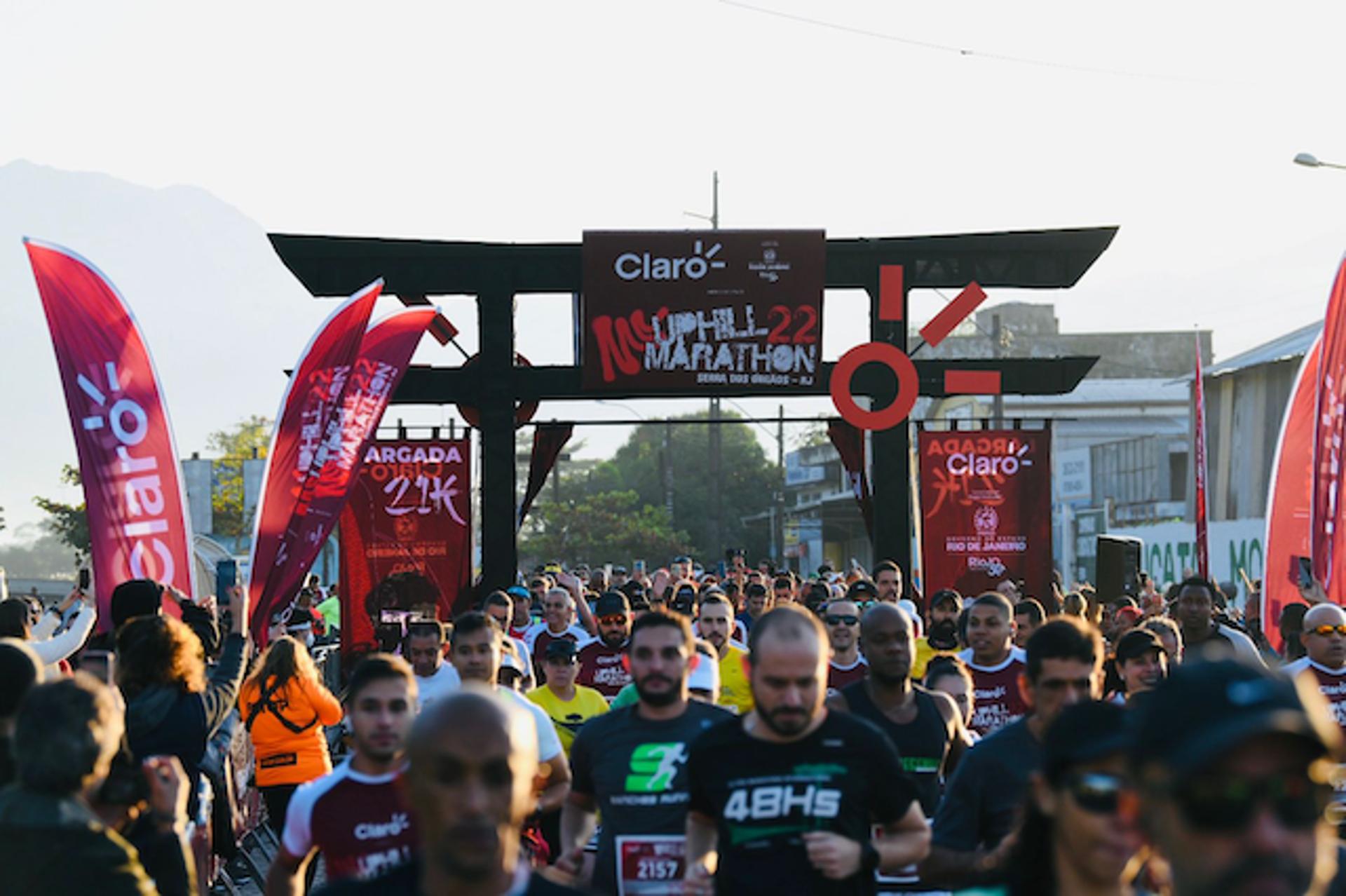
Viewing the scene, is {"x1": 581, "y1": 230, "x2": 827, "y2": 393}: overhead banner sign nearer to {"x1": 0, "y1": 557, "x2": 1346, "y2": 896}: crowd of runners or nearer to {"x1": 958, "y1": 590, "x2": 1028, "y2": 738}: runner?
{"x1": 0, "y1": 557, "x2": 1346, "y2": 896}: crowd of runners

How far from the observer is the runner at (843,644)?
1062 cm

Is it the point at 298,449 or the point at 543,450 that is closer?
the point at 298,449

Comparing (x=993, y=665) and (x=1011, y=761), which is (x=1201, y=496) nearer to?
(x=993, y=665)

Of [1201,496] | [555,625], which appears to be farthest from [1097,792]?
[1201,496]

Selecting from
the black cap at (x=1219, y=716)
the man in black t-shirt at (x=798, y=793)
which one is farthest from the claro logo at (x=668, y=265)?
the black cap at (x=1219, y=716)

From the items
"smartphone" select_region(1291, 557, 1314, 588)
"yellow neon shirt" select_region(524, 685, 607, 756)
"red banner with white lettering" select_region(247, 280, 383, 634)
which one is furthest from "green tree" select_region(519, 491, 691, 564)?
"yellow neon shirt" select_region(524, 685, 607, 756)

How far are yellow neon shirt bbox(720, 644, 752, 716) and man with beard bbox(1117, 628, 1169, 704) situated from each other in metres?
2.63

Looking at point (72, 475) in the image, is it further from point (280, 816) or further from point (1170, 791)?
point (1170, 791)

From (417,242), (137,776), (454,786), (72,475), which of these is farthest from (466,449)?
(72,475)

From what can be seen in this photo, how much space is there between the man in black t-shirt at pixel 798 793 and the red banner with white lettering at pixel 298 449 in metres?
5.76

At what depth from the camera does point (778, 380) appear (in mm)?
20609

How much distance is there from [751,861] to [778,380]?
15.6m

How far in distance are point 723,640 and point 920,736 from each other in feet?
14.2

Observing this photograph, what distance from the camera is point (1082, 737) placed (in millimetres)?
3473
